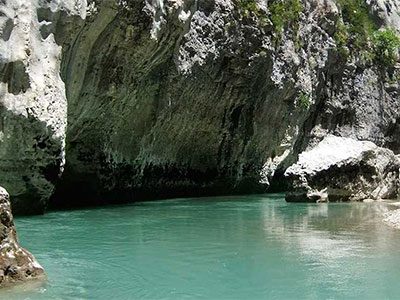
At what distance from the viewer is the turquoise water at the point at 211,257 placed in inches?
212

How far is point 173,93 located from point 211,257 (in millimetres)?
10587

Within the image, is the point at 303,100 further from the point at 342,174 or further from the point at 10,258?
the point at 10,258

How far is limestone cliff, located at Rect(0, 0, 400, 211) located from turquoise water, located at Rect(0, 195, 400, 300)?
2342mm

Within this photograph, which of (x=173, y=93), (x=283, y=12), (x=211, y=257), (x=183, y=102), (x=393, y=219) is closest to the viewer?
(x=211, y=257)

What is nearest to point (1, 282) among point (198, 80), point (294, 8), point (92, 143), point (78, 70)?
point (78, 70)

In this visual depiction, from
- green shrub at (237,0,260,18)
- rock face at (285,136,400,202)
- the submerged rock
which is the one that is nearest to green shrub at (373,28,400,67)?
green shrub at (237,0,260,18)

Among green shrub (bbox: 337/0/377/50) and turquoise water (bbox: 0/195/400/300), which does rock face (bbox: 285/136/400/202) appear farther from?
green shrub (bbox: 337/0/377/50)

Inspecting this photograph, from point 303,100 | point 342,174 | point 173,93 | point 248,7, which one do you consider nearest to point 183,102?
point 173,93

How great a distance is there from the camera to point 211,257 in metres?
7.03

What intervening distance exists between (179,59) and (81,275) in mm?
11426

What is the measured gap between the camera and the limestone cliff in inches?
436

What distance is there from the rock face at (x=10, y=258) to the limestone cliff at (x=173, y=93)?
5164 mm

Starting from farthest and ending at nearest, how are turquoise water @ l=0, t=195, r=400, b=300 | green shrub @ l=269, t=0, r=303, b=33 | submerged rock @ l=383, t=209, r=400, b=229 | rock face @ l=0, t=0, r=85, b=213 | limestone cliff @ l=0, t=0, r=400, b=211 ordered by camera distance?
green shrub @ l=269, t=0, r=303, b=33 < limestone cliff @ l=0, t=0, r=400, b=211 < submerged rock @ l=383, t=209, r=400, b=229 < rock face @ l=0, t=0, r=85, b=213 < turquoise water @ l=0, t=195, r=400, b=300

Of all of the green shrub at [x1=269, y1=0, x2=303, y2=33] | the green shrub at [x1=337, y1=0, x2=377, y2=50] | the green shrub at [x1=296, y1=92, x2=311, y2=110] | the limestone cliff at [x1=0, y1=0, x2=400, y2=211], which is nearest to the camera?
the limestone cliff at [x1=0, y1=0, x2=400, y2=211]
